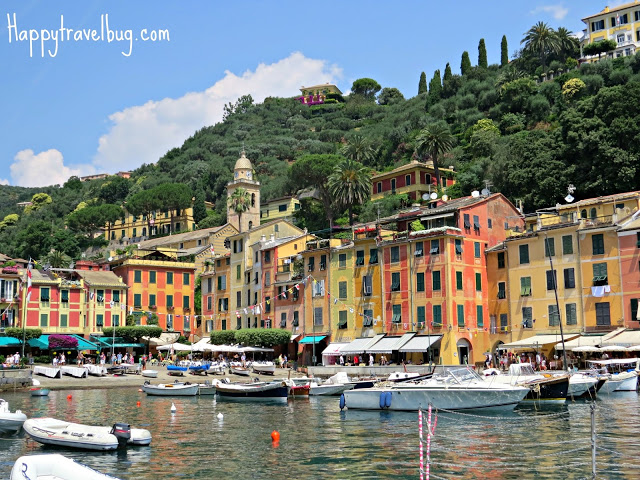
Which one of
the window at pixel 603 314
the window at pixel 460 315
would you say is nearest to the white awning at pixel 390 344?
the window at pixel 460 315

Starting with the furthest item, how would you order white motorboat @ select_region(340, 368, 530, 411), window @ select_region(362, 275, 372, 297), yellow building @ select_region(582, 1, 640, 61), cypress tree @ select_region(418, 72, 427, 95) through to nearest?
cypress tree @ select_region(418, 72, 427, 95), yellow building @ select_region(582, 1, 640, 61), window @ select_region(362, 275, 372, 297), white motorboat @ select_region(340, 368, 530, 411)

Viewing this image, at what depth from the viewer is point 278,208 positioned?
5153 inches

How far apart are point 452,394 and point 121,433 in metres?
17.9

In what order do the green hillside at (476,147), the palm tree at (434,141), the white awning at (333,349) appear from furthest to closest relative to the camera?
the palm tree at (434,141), the green hillside at (476,147), the white awning at (333,349)

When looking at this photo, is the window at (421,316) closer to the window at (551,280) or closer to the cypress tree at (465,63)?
the window at (551,280)

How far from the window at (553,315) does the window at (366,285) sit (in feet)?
56.1

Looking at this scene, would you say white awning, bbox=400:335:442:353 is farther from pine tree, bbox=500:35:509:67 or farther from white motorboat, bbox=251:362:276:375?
pine tree, bbox=500:35:509:67

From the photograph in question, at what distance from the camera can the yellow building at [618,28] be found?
122562 mm

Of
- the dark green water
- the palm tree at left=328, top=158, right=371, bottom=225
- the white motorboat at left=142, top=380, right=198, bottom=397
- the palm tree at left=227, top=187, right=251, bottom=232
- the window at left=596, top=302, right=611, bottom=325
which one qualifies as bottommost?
the dark green water

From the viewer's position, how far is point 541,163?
272 ft

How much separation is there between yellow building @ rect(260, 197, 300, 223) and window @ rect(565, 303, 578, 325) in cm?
6974

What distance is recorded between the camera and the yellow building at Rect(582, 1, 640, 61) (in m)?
123

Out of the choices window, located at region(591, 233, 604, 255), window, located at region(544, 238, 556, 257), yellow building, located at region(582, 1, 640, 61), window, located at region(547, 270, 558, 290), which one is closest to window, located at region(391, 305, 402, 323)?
window, located at region(547, 270, 558, 290)

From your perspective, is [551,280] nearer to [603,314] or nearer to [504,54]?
[603,314]
